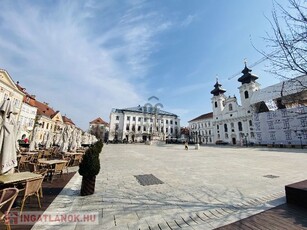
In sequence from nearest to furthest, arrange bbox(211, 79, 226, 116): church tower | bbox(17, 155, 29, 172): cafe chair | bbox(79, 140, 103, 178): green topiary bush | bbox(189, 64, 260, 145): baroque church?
bbox(79, 140, 103, 178): green topiary bush → bbox(17, 155, 29, 172): cafe chair → bbox(189, 64, 260, 145): baroque church → bbox(211, 79, 226, 116): church tower

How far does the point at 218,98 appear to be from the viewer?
219 ft

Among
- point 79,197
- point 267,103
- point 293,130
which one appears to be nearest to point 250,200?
point 79,197

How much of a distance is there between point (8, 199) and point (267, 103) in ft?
184

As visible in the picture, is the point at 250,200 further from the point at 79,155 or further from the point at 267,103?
the point at 267,103

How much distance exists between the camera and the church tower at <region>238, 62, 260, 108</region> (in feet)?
175

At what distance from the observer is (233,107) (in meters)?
60.5

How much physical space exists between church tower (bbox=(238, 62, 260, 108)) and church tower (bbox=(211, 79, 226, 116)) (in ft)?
33.6

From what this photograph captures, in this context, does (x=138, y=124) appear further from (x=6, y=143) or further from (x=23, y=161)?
(x=6, y=143)

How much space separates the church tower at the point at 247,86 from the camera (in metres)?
53.4

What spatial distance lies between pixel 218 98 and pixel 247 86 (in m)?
13.8

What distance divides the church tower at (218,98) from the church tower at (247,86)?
1025cm

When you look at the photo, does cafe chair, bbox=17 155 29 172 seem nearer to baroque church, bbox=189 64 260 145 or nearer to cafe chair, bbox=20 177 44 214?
cafe chair, bbox=20 177 44 214

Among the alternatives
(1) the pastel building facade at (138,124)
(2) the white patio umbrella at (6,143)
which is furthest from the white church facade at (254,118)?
(2) the white patio umbrella at (6,143)

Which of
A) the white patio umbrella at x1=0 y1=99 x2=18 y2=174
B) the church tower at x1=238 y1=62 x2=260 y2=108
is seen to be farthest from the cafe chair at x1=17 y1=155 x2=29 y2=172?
Result: the church tower at x1=238 y1=62 x2=260 y2=108
